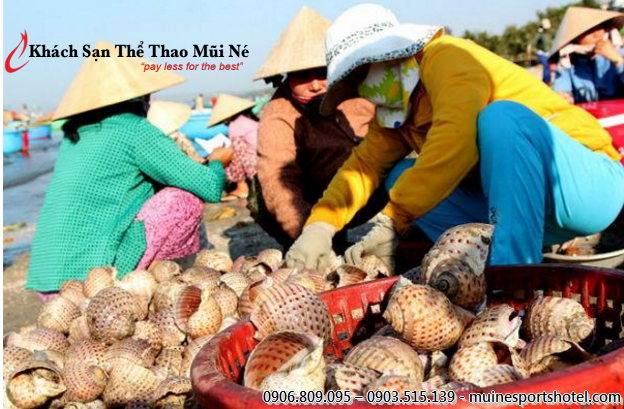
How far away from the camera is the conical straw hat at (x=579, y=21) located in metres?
5.98

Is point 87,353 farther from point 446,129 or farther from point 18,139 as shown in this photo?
point 18,139

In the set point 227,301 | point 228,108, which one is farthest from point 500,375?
point 228,108

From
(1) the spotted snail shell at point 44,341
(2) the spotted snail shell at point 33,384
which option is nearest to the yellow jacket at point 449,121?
(1) the spotted snail shell at point 44,341

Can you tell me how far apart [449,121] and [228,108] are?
6.08m

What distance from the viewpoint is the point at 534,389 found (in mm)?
1030

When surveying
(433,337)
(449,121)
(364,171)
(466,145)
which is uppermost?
(449,121)

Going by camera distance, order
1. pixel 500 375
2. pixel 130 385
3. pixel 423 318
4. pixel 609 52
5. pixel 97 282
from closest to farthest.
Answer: pixel 500 375
pixel 423 318
pixel 130 385
pixel 97 282
pixel 609 52

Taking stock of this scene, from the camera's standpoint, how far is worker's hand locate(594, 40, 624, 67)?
5.96 m

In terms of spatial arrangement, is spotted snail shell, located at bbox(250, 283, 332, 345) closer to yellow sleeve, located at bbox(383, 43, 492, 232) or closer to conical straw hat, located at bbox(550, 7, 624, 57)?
yellow sleeve, located at bbox(383, 43, 492, 232)

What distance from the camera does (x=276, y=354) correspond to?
144 centimetres

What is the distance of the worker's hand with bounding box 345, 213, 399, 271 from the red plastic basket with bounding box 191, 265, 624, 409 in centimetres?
92

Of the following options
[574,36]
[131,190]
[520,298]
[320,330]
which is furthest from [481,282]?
[574,36]

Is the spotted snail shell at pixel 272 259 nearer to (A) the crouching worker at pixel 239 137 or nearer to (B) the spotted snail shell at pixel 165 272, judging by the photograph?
(B) the spotted snail shell at pixel 165 272

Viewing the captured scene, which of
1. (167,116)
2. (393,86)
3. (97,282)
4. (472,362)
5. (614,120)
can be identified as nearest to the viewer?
(472,362)
